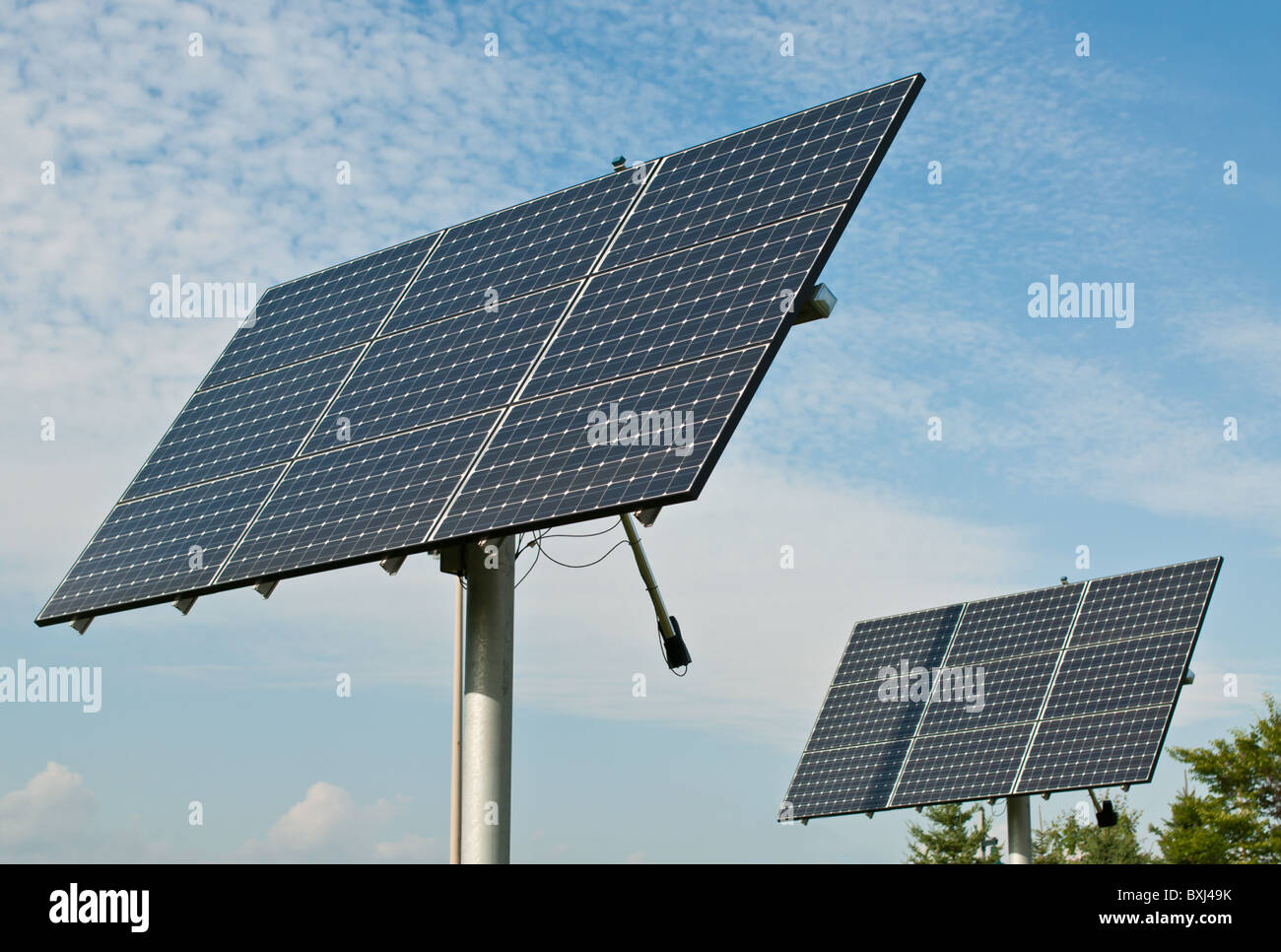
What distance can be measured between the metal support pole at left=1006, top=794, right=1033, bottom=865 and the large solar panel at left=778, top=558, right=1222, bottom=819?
2.91ft

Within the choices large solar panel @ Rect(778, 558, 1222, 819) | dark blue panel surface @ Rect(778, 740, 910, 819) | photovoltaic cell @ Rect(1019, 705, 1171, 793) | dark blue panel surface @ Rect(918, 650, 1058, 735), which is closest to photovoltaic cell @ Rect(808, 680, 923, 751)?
large solar panel @ Rect(778, 558, 1222, 819)

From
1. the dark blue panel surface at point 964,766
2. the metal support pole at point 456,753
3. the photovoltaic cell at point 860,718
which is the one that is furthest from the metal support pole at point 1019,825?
the metal support pole at point 456,753

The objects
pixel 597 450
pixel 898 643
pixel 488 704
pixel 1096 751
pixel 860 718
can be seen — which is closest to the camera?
pixel 597 450

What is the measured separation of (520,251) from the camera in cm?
1839

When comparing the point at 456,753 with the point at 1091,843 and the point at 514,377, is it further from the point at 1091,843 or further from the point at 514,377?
the point at 1091,843

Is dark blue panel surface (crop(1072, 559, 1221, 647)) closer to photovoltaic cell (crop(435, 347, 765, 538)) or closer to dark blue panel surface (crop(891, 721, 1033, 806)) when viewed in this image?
dark blue panel surface (crop(891, 721, 1033, 806))

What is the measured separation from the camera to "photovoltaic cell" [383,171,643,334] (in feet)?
57.5

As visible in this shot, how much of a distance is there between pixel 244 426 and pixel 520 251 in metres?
4.74

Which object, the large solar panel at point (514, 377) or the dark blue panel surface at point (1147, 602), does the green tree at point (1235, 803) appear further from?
the large solar panel at point (514, 377)

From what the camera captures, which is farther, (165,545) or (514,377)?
(165,545)

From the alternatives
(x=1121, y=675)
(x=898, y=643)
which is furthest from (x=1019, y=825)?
(x=898, y=643)

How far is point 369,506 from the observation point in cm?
1524
